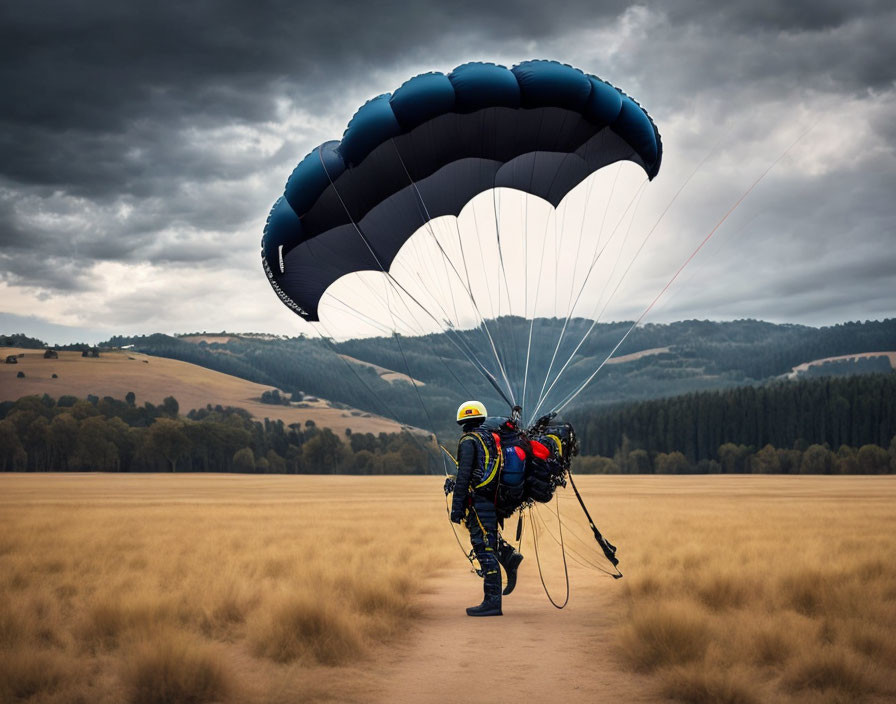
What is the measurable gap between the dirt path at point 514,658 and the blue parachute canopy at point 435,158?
7105 millimetres

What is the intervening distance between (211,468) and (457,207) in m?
106

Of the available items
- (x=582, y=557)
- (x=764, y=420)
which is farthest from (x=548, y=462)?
(x=764, y=420)

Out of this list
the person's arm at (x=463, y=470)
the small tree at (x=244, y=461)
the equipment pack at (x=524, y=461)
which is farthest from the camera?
the small tree at (x=244, y=461)

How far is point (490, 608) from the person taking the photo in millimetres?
9516

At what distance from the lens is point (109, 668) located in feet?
22.2

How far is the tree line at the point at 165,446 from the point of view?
95.7 meters

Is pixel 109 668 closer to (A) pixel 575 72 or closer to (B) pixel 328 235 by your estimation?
(B) pixel 328 235

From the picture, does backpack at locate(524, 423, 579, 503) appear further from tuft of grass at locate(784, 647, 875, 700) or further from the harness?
tuft of grass at locate(784, 647, 875, 700)

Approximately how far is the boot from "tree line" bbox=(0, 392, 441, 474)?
68408mm

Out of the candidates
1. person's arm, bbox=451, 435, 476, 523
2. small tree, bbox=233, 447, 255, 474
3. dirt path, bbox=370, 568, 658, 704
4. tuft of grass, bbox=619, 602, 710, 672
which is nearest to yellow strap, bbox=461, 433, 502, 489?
person's arm, bbox=451, 435, 476, 523

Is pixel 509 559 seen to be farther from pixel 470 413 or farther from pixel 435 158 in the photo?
pixel 435 158

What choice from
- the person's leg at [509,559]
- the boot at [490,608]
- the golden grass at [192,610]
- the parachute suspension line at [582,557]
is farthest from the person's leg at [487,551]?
the parachute suspension line at [582,557]

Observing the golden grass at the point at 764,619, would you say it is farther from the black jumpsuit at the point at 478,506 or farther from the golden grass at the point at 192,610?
the golden grass at the point at 192,610

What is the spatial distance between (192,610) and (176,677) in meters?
3.68
